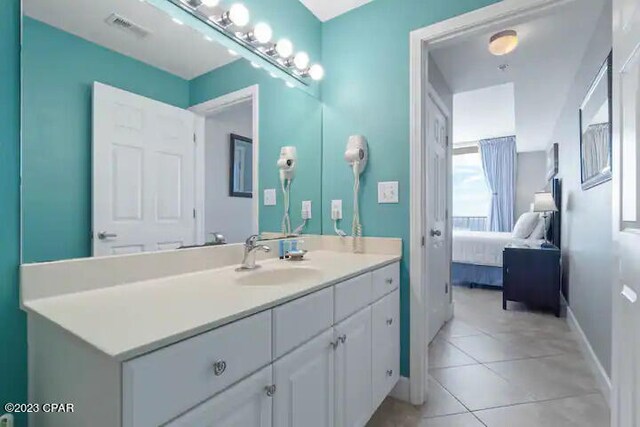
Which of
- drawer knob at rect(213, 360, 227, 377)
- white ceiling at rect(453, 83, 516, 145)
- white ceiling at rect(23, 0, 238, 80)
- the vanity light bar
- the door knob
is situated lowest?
drawer knob at rect(213, 360, 227, 377)

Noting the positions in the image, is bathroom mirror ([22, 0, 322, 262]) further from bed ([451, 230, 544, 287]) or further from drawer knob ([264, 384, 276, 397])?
bed ([451, 230, 544, 287])

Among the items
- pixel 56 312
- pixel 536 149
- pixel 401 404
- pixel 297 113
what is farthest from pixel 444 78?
pixel 536 149

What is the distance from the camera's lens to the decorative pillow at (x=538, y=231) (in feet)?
13.5

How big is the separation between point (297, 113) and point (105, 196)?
124 cm

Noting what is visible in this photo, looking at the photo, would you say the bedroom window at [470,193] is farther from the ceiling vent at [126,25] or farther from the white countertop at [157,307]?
the ceiling vent at [126,25]

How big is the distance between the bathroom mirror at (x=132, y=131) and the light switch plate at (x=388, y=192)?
714 millimetres

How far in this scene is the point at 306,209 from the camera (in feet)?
6.77

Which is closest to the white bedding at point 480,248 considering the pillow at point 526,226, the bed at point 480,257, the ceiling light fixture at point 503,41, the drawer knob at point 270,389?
the bed at point 480,257

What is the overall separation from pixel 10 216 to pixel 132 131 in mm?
463

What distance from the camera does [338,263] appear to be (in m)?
1.58

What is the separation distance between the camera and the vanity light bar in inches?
54.3

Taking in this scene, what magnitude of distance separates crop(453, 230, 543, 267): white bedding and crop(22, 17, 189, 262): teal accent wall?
4.37m

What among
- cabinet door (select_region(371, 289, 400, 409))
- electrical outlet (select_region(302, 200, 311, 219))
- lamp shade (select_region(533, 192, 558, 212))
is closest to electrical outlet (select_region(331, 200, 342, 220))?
electrical outlet (select_region(302, 200, 311, 219))

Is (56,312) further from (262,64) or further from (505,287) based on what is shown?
(505,287)
